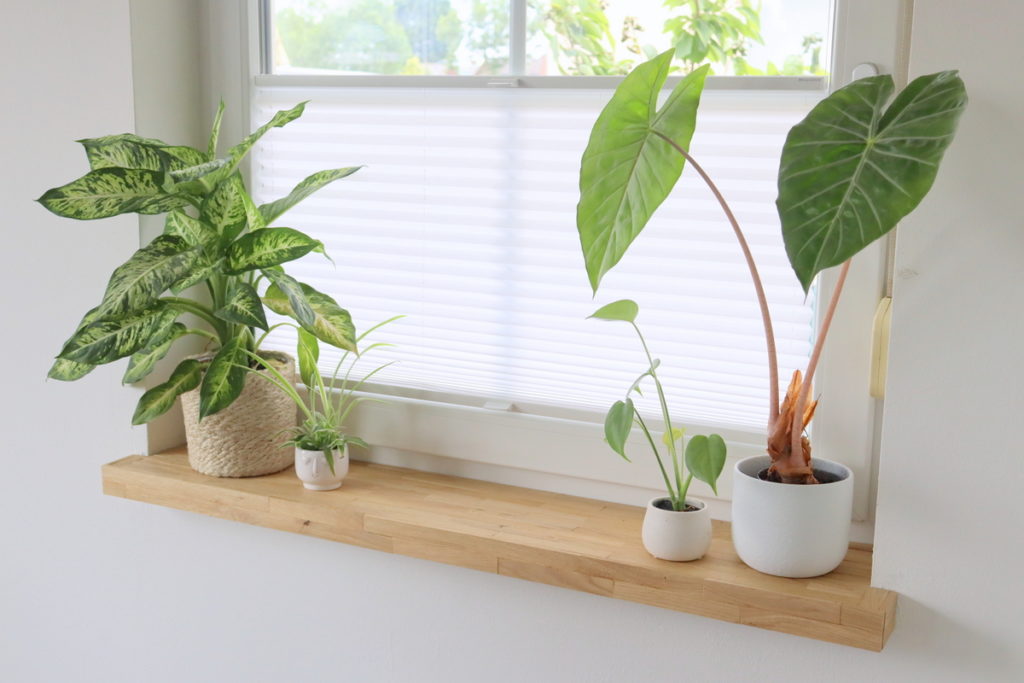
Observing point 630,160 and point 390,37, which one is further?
point 390,37

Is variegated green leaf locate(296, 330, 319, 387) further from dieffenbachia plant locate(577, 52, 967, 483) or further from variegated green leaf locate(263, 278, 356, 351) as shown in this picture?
dieffenbachia plant locate(577, 52, 967, 483)

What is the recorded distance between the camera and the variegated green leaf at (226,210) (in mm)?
1482

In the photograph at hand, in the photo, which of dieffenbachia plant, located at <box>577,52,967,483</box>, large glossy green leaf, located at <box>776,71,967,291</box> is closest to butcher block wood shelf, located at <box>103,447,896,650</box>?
dieffenbachia plant, located at <box>577,52,967,483</box>

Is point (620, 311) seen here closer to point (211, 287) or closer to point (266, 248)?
point (266, 248)

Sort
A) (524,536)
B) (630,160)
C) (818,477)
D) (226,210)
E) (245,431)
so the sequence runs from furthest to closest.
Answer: (245,431) < (226,210) < (524,536) < (818,477) < (630,160)

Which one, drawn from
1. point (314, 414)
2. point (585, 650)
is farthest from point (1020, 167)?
point (314, 414)

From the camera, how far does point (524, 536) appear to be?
1392 mm

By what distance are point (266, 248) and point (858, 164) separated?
84 centimetres

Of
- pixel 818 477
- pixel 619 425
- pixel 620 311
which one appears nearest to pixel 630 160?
pixel 620 311

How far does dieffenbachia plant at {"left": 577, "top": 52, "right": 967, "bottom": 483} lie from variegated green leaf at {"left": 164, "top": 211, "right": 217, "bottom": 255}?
62 centimetres

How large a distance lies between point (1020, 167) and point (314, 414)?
1054 mm

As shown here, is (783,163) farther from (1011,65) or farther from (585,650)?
(585,650)

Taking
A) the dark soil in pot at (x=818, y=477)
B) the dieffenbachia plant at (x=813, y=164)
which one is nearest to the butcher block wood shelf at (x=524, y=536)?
the dark soil in pot at (x=818, y=477)

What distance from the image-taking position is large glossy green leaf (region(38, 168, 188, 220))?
1.38 m
